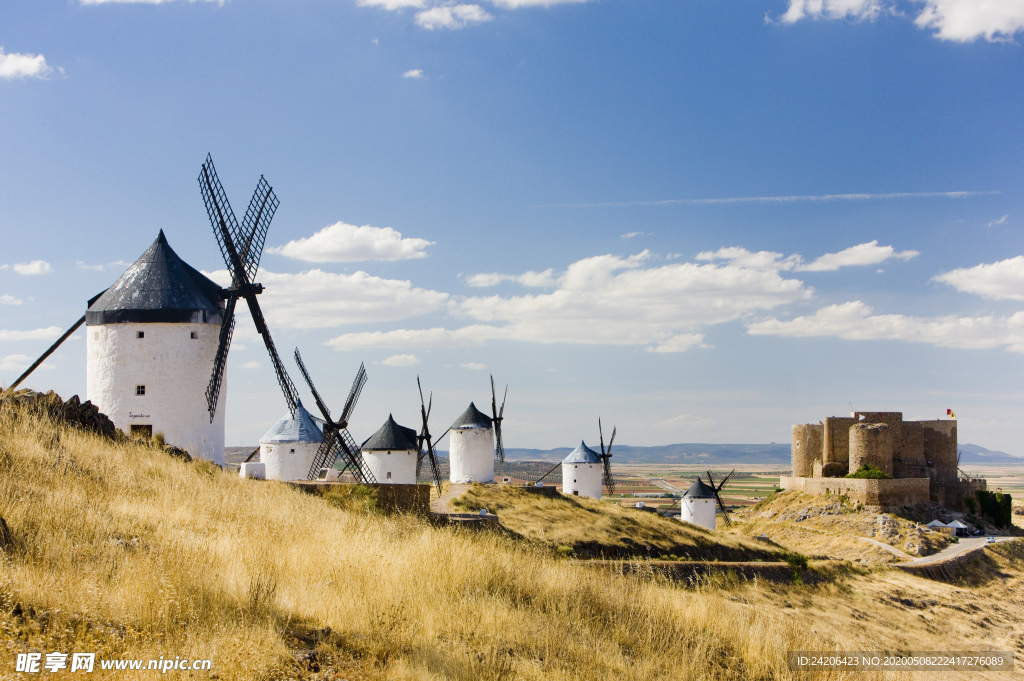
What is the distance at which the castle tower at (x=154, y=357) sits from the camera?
17062mm

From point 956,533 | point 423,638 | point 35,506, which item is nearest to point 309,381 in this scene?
point 35,506

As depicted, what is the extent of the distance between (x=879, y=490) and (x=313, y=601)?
31772 mm

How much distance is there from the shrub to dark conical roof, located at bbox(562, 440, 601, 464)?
37.7 feet

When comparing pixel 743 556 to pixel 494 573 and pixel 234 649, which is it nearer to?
pixel 494 573

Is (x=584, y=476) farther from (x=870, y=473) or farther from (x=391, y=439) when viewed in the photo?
(x=870, y=473)

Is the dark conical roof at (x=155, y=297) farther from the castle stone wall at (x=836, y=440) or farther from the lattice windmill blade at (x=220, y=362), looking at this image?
the castle stone wall at (x=836, y=440)

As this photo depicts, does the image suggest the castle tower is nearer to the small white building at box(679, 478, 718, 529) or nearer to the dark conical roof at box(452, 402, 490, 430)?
the dark conical roof at box(452, 402, 490, 430)

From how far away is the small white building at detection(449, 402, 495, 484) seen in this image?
30.2 metres

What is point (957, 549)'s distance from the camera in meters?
28.7

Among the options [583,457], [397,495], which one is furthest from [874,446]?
[397,495]

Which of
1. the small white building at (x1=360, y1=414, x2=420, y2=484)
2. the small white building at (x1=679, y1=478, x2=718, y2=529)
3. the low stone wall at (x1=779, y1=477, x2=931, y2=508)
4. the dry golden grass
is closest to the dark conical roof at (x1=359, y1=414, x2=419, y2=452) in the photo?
the small white building at (x1=360, y1=414, x2=420, y2=484)

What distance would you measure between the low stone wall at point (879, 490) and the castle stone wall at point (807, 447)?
2513 millimetres

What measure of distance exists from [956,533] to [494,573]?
3215 centimetres

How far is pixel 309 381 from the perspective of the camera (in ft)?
70.9
